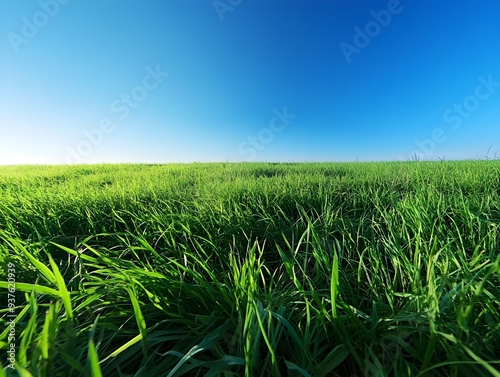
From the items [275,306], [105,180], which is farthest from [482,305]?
[105,180]

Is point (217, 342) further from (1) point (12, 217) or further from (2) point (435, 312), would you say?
(1) point (12, 217)

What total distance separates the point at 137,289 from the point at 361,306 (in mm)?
791

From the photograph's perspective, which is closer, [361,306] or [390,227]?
[361,306]

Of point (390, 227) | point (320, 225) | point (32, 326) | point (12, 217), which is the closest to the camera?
point (32, 326)

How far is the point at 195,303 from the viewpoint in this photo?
31.9 inches

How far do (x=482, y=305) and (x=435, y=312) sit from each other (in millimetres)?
252

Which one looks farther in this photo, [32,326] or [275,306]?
[275,306]

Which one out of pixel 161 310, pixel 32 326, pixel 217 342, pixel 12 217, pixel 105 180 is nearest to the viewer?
pixel 32 326

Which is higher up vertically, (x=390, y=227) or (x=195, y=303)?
(x=390, y=227)

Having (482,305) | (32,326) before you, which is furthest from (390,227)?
(32,326)

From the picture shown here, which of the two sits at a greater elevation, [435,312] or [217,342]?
[435,312]

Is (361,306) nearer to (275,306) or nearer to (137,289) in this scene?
(275,306)

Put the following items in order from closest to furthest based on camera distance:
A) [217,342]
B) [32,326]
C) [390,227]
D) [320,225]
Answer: [32,326]
[217,342]
[390,227]
[320,225]

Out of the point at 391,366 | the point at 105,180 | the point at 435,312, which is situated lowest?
the point at 391,366
